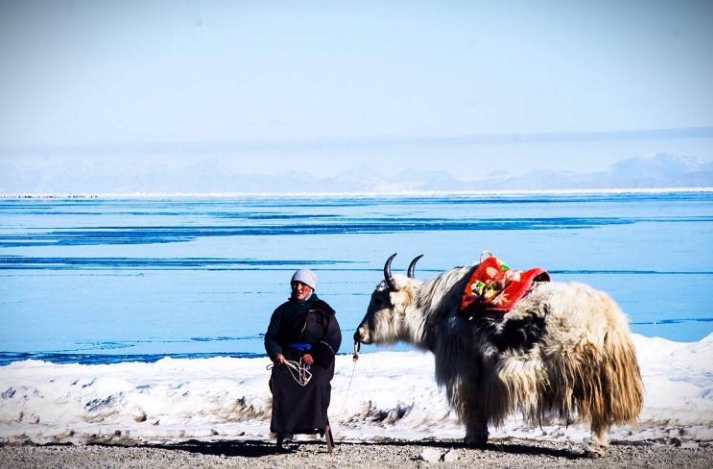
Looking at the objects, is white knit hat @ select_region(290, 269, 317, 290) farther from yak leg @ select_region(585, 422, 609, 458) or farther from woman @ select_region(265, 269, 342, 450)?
yak leg @ select_region(585, 422, 609, 458)

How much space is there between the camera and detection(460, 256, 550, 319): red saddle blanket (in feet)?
21.8

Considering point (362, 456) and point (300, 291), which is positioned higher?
point (300, 291)

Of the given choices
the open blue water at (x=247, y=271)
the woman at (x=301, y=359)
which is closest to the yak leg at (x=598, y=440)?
the woman at (x=301, y=359)

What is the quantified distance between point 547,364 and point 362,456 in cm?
130

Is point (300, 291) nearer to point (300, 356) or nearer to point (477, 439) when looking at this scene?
point (300, 356)

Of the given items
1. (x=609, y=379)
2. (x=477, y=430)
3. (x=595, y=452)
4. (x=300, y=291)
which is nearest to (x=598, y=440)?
(x=595, y=452)

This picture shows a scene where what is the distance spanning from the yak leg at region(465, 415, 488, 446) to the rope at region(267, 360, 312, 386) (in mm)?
1098

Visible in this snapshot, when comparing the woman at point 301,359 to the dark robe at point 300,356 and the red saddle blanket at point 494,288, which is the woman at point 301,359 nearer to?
the dark robe at point 300,356

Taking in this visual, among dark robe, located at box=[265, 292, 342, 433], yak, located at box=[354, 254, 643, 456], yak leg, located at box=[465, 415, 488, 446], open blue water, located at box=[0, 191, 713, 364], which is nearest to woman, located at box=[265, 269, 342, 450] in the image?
dark robe, located at box=[265, 292, 342, 433]

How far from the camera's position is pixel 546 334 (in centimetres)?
648

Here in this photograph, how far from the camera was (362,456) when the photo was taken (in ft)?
21.9

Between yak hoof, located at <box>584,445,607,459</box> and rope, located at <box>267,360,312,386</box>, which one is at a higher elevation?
rope, located at <box>267,360,312,386</box>

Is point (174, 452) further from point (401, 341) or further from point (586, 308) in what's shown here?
point (586, 308)

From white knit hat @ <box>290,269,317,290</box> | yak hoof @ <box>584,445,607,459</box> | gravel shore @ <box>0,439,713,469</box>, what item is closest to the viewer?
gravel shore @ <box>0,439,713,469</box>
